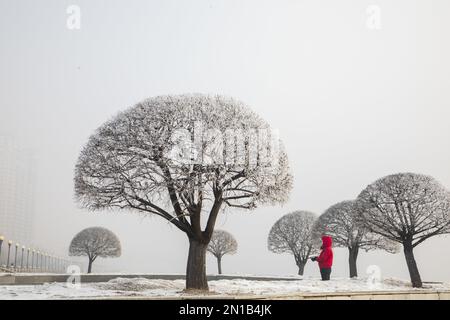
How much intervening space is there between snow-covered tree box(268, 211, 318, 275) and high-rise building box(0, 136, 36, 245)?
22551mm

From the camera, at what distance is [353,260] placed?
36.2 m

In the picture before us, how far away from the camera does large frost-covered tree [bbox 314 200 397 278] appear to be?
35.6 m

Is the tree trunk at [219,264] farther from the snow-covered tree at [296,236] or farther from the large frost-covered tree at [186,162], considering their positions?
the large frost-covered tree at [186,162]

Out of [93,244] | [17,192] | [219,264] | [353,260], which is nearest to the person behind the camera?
[353,260]

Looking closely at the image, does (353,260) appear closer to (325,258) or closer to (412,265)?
(412,265)

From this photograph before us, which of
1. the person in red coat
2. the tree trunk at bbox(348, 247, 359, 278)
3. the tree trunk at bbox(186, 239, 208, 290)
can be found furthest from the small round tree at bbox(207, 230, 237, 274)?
the tree trunk at bbox(186, 239, 208, 290)

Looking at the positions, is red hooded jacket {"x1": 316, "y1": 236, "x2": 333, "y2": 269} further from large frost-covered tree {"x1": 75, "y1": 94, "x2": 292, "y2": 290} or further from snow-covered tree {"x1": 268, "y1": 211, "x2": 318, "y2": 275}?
snow-covered tree {"x1": 268, "y1": 211, "x2": 318, "y2": 275}

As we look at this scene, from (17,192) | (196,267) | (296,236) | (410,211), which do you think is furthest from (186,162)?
(17,192)

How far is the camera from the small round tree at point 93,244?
4231 centimetres

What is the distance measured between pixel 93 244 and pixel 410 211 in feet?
92.4

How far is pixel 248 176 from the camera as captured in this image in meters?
18.9

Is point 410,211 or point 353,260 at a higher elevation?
point 410,211

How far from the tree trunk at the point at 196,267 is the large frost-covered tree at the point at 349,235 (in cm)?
1874
